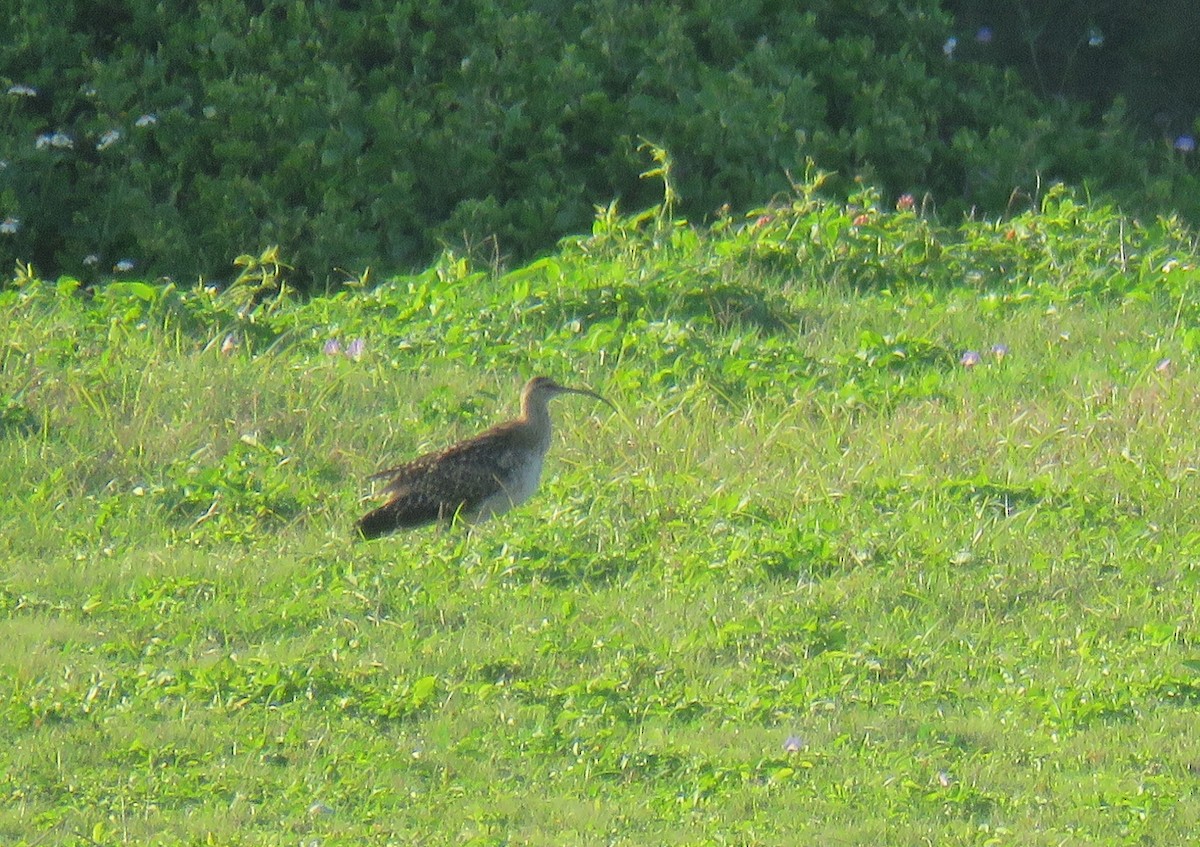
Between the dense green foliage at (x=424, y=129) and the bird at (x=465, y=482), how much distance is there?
12.2ft

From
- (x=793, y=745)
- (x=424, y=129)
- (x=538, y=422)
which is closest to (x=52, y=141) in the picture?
(x=424, y=129)

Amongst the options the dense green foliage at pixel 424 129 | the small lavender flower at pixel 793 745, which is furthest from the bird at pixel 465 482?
the dense green foliage at pixel 424 129

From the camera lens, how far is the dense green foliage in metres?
11.8

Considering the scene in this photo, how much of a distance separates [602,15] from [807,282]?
9.53 feet

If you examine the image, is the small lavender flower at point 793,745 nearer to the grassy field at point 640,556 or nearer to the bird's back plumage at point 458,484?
the grassy field at point 640,556

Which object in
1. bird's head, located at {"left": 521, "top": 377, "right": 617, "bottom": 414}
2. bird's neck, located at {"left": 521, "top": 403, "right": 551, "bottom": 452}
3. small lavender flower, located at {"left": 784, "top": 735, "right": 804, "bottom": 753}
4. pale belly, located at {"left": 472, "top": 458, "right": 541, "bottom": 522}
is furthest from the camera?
bird's head, located at {"left": 521, "top": 377, "right": 617, "bottom": 414}

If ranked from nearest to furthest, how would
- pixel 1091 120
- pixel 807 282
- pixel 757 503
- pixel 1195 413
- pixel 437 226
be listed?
pixel 757 503
pixel 1195 413
pixel 807 282
pixel 437 226
pixel 1091 120

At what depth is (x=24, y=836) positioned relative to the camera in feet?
A: 16.1

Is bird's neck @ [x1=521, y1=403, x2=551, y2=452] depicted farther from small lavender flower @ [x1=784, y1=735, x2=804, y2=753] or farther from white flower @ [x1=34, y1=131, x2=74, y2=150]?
white flower @ [x1=34, y1=131, x2=74, y2=150]

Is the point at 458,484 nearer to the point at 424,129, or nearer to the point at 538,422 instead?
the point at 538,422

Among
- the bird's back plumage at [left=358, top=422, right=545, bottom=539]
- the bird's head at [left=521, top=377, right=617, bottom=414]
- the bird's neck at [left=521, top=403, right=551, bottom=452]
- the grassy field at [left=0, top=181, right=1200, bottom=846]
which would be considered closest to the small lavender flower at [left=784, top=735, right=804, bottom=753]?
the grassy field at [left=0, top=181, right=1200, bottom=846]

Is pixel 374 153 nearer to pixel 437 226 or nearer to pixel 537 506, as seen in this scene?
pixel 437 226

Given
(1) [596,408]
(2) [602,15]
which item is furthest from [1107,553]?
(2) [602,15]

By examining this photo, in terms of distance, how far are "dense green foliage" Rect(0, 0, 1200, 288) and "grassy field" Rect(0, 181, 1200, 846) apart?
3.83ft
